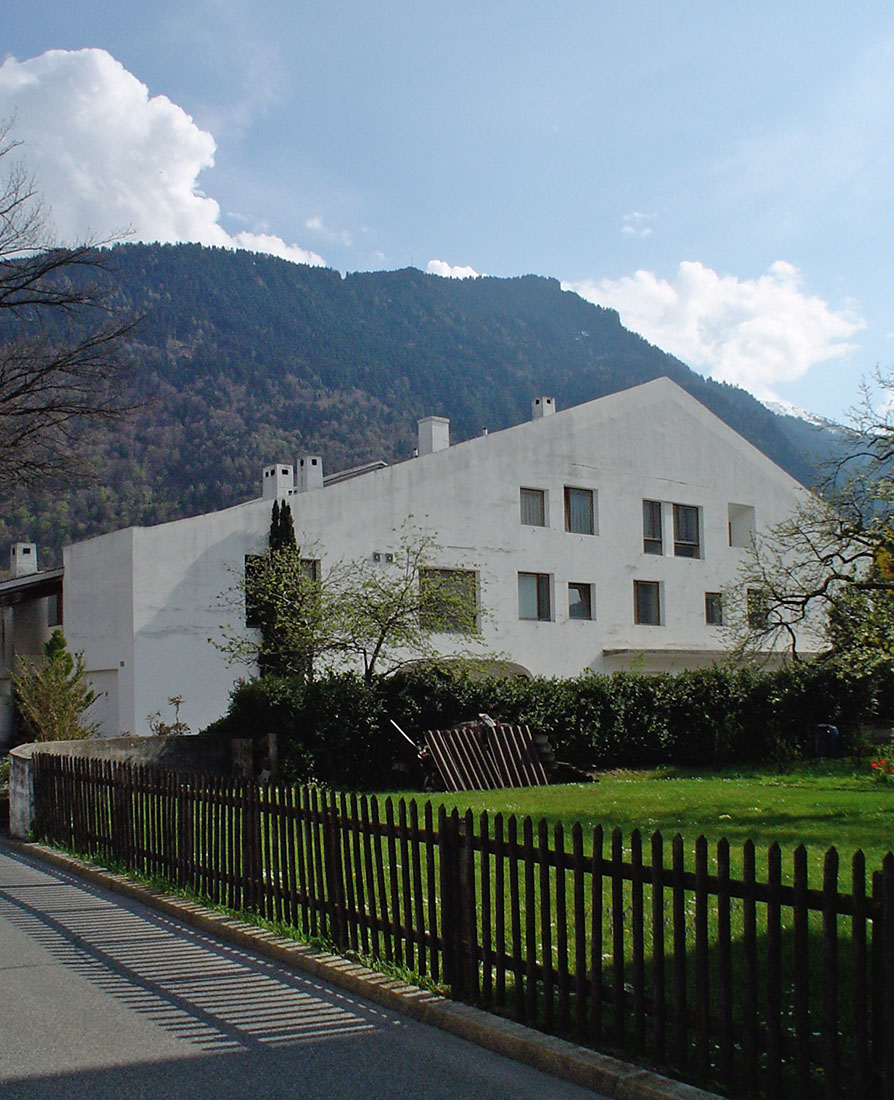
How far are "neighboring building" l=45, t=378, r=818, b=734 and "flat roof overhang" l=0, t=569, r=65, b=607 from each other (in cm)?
292

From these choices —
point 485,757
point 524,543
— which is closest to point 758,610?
point 485,757

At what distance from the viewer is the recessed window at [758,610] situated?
2273 centimetres

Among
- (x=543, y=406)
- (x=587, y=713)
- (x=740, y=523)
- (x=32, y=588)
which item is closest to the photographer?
(x=587, y=713)

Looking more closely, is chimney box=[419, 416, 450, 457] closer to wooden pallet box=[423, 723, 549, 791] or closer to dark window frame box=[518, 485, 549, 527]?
dark window frame box=[518, 485, 549, 527]

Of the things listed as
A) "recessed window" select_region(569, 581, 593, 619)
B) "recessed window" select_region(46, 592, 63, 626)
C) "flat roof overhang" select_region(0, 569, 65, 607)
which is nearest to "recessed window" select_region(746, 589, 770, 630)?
"recessed window" select_region(569, 581, 593, 619)

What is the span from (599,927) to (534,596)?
28.6 m

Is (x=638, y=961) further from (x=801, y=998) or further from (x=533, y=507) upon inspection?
(x=533, y=507)

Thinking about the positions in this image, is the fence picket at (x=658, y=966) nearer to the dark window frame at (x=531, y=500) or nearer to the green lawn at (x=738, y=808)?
the green lawn at (x=738, y=808)

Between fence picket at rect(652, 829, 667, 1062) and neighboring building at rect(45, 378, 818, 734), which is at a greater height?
neighboring building at rect(45, 378, 818, 734)

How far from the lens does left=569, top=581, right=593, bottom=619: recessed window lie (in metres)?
34.7

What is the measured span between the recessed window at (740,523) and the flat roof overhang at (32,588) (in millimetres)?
23647

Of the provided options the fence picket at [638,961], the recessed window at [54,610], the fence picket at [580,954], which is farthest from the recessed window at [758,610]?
the recessed window at [54,610]

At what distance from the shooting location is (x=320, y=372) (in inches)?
4749

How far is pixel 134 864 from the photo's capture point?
10.9 m
